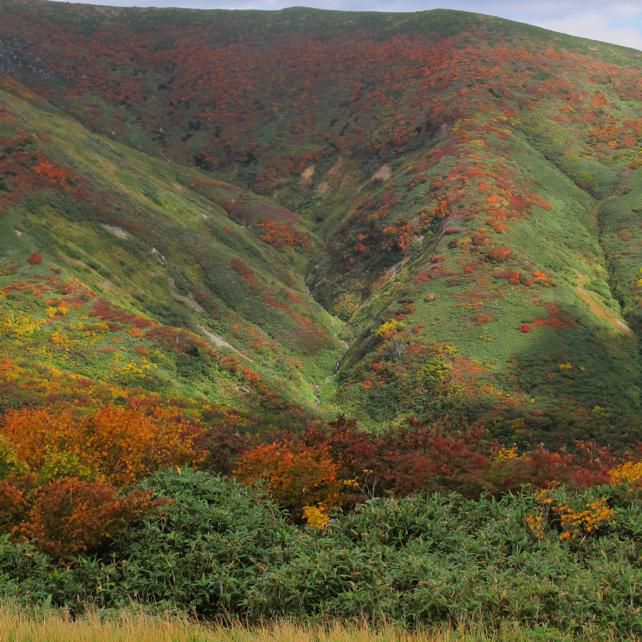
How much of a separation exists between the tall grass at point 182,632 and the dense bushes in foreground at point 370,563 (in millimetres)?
689

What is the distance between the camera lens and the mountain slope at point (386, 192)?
5628 centimetres

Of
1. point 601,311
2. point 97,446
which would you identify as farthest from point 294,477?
point 601,311

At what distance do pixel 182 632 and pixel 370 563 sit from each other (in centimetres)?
521

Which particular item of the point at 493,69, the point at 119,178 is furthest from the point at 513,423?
the point at 493,69

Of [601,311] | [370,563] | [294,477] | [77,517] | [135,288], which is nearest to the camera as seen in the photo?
[370,563]

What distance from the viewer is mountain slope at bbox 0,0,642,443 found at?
56281 mm

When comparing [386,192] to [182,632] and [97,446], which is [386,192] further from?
[182,632]

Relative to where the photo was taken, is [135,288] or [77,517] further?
[135,288]

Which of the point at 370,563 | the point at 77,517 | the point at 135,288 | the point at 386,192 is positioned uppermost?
the point at 386,192

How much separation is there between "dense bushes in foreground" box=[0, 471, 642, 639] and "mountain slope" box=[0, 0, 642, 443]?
28.0 m

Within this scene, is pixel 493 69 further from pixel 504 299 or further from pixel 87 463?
pixel 87 463

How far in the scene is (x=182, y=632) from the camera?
455 inches

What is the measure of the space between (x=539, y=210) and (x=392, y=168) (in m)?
27.2

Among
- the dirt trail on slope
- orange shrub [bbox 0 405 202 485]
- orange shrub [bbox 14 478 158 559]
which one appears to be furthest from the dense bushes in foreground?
the dirt trail on slope
